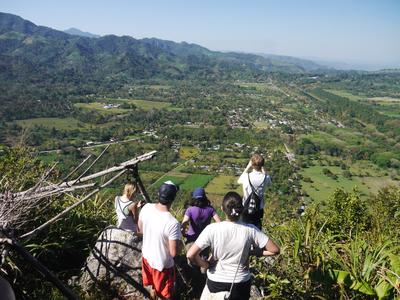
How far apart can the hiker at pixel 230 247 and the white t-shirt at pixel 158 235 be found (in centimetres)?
31

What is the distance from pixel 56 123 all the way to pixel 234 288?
2678 inches

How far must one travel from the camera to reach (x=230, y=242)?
2.68 metres

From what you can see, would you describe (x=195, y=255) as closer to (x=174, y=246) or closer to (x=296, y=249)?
(x=174, y=246)

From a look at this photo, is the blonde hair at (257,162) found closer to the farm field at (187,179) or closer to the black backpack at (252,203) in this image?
the black backpack at (252,203)

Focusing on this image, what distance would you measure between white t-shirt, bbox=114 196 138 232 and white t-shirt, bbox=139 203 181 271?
86cm

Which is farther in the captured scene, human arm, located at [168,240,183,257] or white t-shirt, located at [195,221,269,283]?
human arm, located at [168,240,183,257]

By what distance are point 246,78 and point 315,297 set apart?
173759mm

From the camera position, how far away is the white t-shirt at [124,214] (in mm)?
3928

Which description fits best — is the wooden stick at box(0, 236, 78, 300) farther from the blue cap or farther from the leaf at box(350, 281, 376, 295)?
the leaf at box(350, 281, 376, 295)

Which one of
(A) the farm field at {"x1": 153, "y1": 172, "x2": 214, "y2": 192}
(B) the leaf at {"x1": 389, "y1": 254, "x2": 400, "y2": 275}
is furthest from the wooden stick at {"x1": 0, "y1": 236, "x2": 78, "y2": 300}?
(A) the farm field at {"x1": 153, "y1": 172, "x2": 214, "y2": 192}

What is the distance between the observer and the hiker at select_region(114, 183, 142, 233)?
3.89 metres

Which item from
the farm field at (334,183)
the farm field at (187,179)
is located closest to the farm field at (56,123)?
the farm field at (187,179)

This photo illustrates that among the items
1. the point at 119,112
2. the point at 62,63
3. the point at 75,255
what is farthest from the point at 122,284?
the point at 62,63

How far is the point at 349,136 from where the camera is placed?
6844cm
